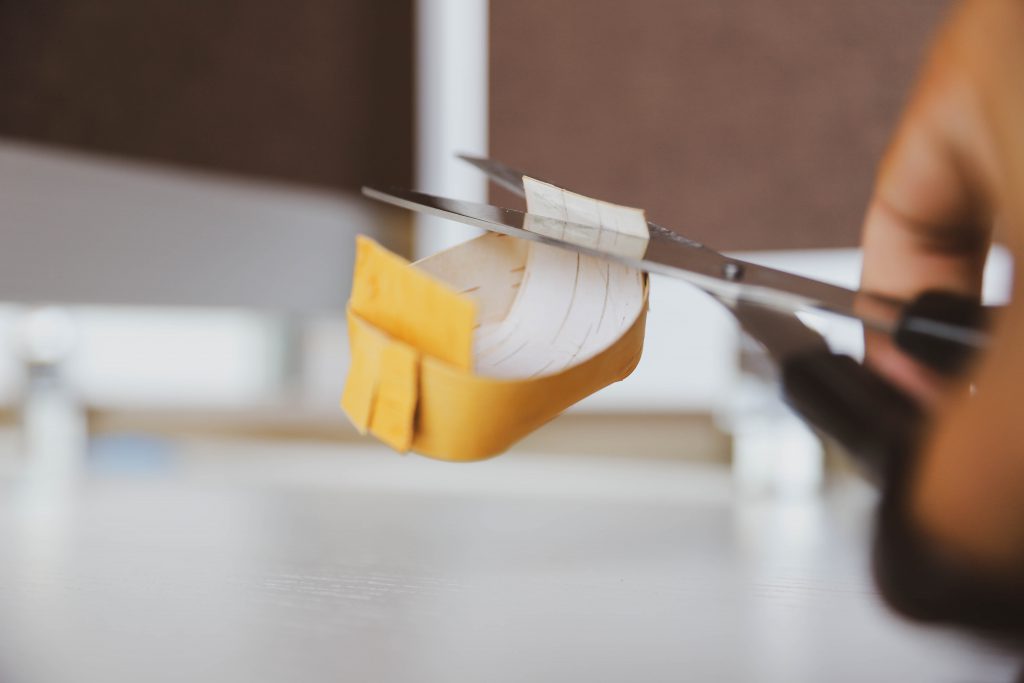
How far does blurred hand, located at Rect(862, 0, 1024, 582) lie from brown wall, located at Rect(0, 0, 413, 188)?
0.98 meters

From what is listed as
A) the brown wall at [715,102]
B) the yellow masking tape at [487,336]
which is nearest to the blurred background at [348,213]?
the brown wall at [715,102]

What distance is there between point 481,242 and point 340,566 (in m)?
0.10

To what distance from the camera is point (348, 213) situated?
1230mm

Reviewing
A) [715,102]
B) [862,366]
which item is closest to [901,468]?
[862,366]

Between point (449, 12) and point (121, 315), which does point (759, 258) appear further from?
point (121, 315)

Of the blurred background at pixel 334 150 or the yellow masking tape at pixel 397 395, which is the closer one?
the yellow masking tape at pixel 397 395

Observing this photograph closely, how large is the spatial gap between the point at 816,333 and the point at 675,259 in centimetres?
3

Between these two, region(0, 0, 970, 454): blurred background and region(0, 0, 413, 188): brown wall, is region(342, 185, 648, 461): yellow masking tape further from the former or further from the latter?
region(0, 0, 413, 188): brown wall

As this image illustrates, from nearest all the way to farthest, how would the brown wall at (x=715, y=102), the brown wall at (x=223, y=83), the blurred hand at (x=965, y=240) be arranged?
the blurred hand at (x=965, y=240), the brown wall at (x=715, y=102), the brown wall at (x=223, y=83)

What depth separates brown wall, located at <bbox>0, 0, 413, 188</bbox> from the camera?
1046 millimetres

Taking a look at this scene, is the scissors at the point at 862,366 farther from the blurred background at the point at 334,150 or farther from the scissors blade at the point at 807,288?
the blurred background at the point at 334,150

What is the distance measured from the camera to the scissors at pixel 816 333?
14 centimetres

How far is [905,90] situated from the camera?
31.4 inches

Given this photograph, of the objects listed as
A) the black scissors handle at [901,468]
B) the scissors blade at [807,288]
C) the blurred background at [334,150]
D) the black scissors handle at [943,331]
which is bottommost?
the black scissors handle at [901,468]
